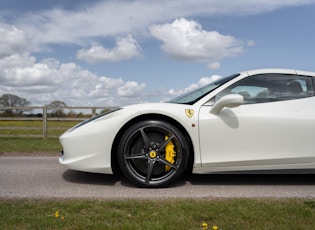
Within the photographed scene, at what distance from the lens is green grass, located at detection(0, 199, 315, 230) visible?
101 inches

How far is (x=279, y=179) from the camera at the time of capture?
4.59 meters

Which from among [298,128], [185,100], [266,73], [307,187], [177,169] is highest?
[266,73]

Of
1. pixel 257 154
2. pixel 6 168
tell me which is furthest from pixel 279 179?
pixel 6 168

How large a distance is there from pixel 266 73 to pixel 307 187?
1.50 metres

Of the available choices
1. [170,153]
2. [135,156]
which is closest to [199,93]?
[170,153]

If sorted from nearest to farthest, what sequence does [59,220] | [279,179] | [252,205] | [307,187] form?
[59,220] → [252,205] → [307,187] → [279,179]

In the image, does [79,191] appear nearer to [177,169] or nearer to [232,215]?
[177,169]

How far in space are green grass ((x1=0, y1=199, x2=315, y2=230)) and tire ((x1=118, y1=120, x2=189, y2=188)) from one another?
25.7 inches

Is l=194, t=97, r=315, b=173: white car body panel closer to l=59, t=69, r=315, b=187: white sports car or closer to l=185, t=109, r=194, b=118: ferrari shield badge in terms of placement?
l=59, t=69, r=315, b=187: white sports car

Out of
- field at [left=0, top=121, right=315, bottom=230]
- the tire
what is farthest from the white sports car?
field at [left=0, top=121, right=315, bottom=230]

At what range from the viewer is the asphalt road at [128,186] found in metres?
3.67

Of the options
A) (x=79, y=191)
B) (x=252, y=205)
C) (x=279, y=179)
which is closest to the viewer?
(x=252, y=205)

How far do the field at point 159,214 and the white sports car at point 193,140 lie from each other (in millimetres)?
681

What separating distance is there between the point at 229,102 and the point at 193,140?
60 cm
